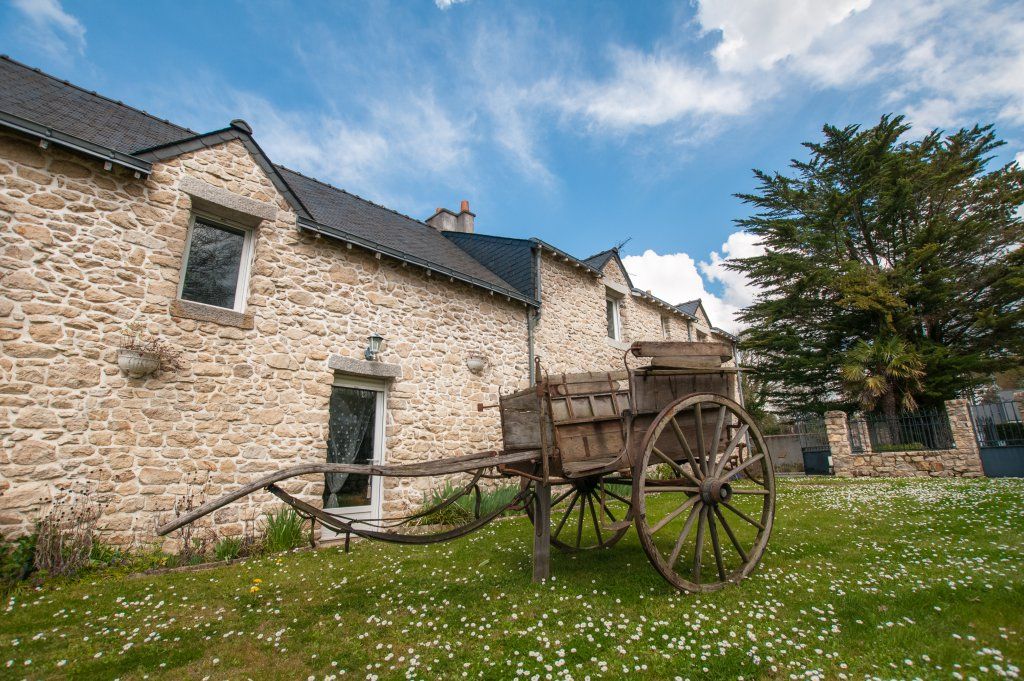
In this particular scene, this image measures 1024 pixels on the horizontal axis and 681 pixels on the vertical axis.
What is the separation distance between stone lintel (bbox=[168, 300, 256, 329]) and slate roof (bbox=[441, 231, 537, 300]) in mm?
5617

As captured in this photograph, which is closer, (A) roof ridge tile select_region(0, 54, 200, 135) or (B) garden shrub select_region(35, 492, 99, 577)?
(B) garden shrub select_region(35, 492, 99, 577)

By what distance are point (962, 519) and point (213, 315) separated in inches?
385

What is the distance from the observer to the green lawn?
2553 millimetres

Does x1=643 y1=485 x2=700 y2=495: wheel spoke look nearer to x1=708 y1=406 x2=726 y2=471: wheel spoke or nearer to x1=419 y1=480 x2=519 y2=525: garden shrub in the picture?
x1=708 y1=406 x2=726 y2=471: wheel spoke

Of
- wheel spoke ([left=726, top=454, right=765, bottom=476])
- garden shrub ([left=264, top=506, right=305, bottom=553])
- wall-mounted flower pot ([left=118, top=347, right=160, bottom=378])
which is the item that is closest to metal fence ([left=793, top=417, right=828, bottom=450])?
wheel spoke ([left=726, top=454, right=765, bottom=476])

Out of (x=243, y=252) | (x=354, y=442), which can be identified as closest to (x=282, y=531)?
(x=354, y=442)

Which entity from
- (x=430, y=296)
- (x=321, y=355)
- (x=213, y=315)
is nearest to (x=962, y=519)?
(x=430, y=296)

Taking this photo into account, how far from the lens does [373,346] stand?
23.8ft

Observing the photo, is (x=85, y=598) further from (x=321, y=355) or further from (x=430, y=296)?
(x=430, y=296)

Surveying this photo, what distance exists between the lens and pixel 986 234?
50.1ft

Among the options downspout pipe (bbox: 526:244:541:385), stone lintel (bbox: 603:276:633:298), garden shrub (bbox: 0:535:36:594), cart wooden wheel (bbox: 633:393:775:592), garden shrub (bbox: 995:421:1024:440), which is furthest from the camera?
stone lintel (bbox: 603:276:633:298)

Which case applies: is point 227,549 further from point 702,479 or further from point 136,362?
point 702,479

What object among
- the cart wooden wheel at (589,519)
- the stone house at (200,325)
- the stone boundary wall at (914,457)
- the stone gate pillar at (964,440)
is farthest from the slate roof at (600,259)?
the stone gate pillar at (964,440)

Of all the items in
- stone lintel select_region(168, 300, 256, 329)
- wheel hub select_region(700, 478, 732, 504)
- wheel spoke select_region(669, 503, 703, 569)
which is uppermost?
stone lintel select_region(168, 300, 256, 329)
